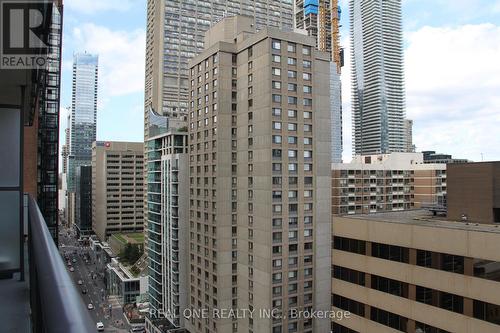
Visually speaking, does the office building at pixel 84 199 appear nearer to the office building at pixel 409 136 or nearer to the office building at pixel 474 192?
the office building at pixel 474 192

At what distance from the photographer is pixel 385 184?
78188mm

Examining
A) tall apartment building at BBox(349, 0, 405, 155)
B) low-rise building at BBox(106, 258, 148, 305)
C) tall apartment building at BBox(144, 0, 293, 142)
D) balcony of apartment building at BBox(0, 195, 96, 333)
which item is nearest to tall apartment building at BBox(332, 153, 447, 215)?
low-rise building at BBox(106, 258, 148, 305)

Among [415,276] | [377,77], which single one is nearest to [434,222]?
[415,276]

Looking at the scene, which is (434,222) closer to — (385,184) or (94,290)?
(385,184)

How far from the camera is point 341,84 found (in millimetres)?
198375

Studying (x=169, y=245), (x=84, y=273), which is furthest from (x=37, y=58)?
(x=84, y=273)

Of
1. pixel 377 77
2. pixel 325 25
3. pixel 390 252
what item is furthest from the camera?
pixel 377 77

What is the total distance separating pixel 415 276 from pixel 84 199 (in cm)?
13503

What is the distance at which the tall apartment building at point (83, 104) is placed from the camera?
187 metres

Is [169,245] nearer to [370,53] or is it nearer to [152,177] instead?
[152,177]

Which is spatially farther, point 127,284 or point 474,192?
point 127,284

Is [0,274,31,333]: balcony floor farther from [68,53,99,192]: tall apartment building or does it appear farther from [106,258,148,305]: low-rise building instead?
[68,53,99,192]: tall apartment building

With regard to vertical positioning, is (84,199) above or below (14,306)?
below

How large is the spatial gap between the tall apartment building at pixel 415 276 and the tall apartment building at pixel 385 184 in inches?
2188
